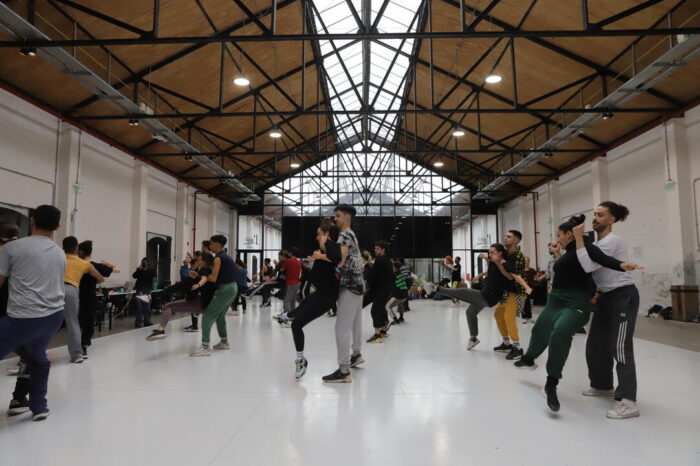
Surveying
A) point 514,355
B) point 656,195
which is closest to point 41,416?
point 514,355

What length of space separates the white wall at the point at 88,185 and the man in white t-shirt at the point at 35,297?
683 centimetres

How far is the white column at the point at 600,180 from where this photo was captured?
1182 centimetres

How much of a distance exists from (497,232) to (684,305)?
11.1 metres

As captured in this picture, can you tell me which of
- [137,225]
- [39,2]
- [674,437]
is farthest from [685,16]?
[137,225]

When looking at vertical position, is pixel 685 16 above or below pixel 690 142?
above

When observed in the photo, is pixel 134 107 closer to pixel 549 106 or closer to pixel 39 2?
pixel 39 2

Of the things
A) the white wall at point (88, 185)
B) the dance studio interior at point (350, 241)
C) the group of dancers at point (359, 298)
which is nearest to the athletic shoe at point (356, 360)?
the group of dancers at point (359, 298)

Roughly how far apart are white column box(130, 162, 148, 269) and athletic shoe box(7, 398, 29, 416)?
1003 centimetres

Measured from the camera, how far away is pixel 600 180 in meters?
11.9

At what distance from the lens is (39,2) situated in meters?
6.57

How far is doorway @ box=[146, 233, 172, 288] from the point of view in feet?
43.3

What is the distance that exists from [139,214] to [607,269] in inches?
488

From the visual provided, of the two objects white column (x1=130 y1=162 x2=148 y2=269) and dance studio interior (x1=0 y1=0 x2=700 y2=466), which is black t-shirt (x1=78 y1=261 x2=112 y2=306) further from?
white column (x1=130 y1=162 x2=148 y2=269)

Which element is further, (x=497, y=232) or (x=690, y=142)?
(x=497, y=232)
